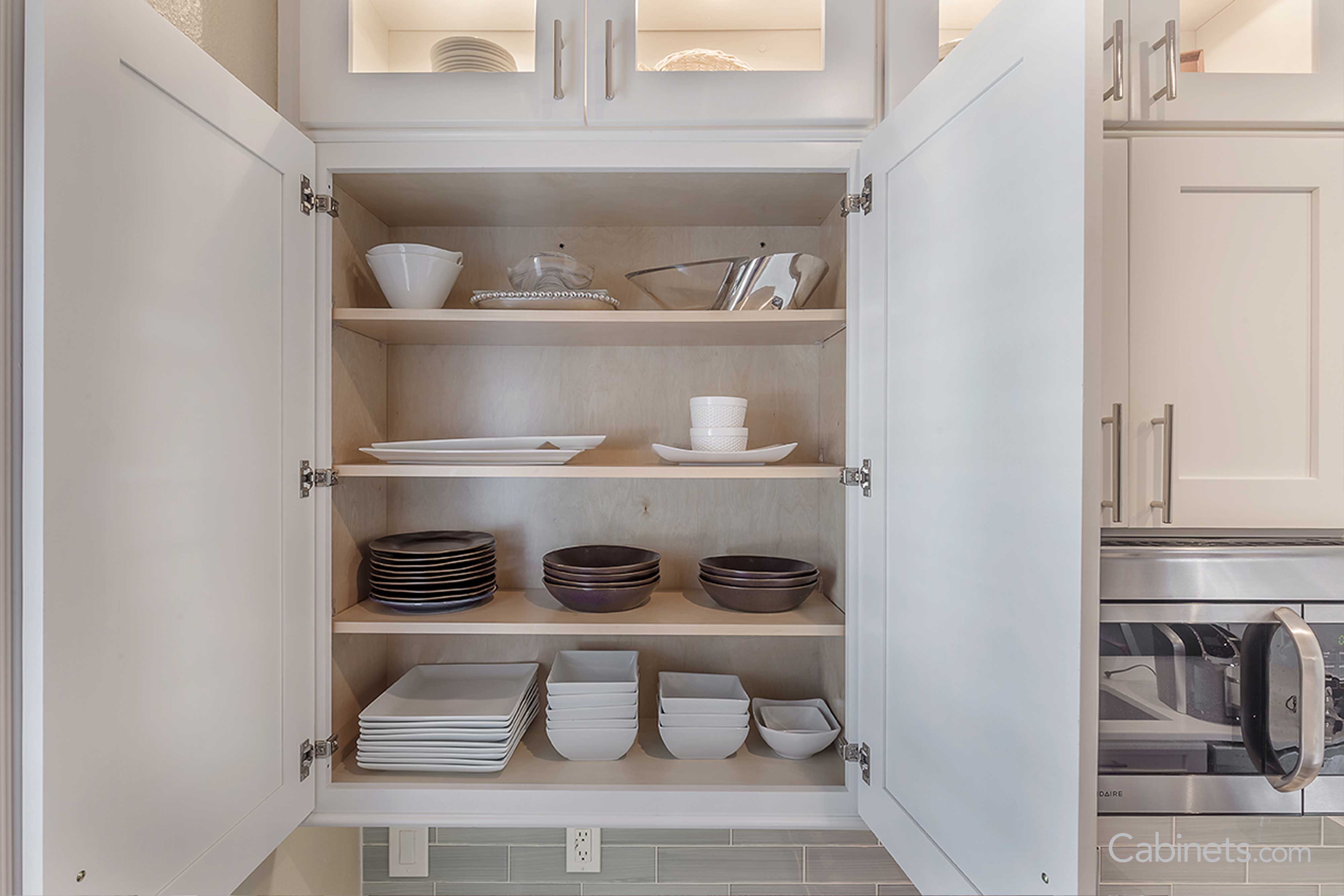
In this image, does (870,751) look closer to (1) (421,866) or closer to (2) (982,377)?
(2) (982,377)

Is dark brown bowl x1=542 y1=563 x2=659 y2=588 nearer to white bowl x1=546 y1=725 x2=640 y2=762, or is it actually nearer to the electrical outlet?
white bowl x1=546 y1=725 x2=640 y2=762

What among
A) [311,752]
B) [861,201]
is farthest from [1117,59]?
[311,752]

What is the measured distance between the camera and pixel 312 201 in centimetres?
112

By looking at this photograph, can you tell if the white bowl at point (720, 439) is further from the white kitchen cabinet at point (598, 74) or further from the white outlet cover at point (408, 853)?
the white outlet cover at point (408, 853)

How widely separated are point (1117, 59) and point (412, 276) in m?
1.10

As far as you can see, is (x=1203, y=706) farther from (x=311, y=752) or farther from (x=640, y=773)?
(x=311, y=752)

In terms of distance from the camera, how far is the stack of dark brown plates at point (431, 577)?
1.26 meters

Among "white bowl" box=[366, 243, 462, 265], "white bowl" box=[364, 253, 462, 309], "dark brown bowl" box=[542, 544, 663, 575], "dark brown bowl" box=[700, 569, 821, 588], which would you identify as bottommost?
"dark brown bowl" box=[700, 569, 821, 588]

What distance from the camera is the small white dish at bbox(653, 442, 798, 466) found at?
1235mm

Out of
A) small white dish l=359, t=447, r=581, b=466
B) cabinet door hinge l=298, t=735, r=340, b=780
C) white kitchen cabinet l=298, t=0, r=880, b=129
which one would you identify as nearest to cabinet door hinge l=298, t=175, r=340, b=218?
white kitchen cabinet l=298, t=0, r=880, b=129

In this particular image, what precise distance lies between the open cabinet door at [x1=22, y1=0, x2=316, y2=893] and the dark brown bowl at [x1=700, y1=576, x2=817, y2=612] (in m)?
0.70

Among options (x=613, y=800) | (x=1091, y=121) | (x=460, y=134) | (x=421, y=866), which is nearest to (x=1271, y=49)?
(x=1091, y=121)

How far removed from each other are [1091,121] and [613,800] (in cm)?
112

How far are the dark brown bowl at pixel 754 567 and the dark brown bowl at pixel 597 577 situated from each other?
129 mm
